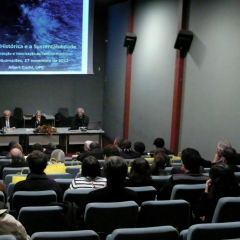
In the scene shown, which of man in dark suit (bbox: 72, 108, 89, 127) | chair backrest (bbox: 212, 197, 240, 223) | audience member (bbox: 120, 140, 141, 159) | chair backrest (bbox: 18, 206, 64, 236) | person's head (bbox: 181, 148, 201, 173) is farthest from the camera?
man in dark suit (bbox: 72, 108, 89, 127)

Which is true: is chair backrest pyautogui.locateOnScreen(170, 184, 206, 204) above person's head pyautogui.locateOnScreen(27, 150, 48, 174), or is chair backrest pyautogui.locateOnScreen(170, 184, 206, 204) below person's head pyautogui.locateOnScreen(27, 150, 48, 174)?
below

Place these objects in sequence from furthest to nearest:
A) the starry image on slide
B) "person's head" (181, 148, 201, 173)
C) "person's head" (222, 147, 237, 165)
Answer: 1. the starry image on slide
2. "person's head" (222, 147, 237, 165)
3. "person's head" (181, 148, 201, 173)

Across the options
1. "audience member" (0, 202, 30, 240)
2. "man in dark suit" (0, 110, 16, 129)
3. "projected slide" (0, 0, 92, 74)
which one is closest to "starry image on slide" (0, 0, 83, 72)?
"projected slide" (0, 0, 92, 74)

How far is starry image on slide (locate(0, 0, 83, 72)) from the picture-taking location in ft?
31.7

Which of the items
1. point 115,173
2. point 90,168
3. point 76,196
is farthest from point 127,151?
point 115,173

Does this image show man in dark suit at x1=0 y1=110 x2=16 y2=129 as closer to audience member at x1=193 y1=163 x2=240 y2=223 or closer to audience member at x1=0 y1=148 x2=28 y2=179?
audience member at x1=0 y1=148 x2=28 y2=179

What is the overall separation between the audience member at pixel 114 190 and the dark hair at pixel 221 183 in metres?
0.63

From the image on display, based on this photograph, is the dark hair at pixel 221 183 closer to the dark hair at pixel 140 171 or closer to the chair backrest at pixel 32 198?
the dark hair at pixel 140 171

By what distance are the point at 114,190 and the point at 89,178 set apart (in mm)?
681

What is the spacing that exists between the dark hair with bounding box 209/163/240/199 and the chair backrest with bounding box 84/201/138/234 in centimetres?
70

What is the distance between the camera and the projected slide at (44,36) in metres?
9.66

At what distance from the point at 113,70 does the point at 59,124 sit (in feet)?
7.08

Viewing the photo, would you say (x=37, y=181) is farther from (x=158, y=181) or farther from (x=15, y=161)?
(x=15, y=161)

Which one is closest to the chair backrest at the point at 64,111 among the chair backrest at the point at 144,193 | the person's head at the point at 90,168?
the person's head at the point at 90,168
